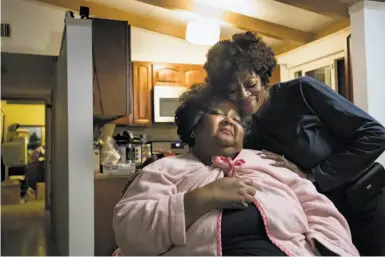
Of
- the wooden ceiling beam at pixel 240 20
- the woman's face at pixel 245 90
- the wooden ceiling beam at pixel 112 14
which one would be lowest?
the woman's face at pixel 245 90

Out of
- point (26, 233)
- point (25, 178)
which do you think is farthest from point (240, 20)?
point (26, 233)

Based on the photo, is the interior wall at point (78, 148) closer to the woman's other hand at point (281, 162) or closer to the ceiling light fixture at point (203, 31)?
the ceiling light fixture at point (203, 31)

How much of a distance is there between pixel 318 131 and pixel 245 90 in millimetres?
217

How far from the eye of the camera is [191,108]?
894mm

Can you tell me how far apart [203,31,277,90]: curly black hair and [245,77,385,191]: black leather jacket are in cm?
7

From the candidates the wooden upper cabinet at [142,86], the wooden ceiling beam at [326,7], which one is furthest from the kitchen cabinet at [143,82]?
the wooden ceiling beam at [326,7]

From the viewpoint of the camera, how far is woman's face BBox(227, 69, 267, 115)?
35.6 inches

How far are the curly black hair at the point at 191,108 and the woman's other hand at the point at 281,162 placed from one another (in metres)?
0.17

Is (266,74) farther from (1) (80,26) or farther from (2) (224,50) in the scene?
(1) (80,26)

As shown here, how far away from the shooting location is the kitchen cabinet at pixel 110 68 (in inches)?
78.2

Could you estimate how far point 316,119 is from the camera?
0.97 metres

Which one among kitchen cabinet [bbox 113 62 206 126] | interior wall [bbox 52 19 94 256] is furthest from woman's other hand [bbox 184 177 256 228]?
kitchen cabinet [bbox 113 62 206 126]

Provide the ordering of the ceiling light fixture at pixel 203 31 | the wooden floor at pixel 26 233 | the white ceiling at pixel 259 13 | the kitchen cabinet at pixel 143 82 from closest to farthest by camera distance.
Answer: the ceiling light fixture at pixel 203 31, the white ceiling at pixel 259 13, the kitchen cabinet at pixel 143 82, the wooden floor at pixel 26 233

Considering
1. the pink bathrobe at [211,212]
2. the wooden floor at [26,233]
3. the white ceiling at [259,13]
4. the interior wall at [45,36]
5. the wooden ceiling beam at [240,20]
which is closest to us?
the pink bathrobe at [211,212]
